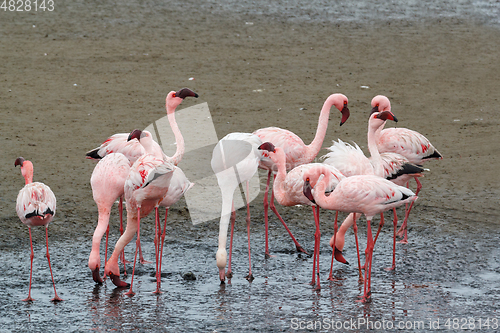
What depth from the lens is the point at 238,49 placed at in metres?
12.4

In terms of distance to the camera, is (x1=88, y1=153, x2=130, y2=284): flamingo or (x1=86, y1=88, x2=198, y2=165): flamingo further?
(x1=86, y1=88, x2=198, y2=165): flamingo

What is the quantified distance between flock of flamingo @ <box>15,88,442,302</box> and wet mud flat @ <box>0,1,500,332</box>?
0.84ft

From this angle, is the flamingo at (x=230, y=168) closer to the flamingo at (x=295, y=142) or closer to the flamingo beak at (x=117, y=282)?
the flamingo at (x=295, y=142)

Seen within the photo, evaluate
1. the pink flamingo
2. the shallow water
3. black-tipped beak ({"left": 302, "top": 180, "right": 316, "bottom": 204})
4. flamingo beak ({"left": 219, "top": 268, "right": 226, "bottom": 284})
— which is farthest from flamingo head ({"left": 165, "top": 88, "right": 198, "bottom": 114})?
flamingo beak ({"left": 219, "top": 268, "right": 226, "bottom": 284})

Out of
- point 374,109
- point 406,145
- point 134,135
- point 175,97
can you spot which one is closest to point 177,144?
point 175,97

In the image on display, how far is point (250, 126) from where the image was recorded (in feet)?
30.3

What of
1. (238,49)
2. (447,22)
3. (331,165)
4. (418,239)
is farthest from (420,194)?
(447,22)

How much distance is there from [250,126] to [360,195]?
4198 millimetres

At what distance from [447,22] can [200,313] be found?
1128 centimetres

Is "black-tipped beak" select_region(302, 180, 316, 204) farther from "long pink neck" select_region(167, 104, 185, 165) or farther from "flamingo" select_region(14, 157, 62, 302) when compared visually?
"flamingo" select_region(14, 157, 62, 302)

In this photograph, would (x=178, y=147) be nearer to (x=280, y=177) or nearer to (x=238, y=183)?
(x=238, y=183)

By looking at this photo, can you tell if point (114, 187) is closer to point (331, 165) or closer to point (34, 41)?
point (331, 165)

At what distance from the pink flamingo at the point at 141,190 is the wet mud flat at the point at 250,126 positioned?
22cm

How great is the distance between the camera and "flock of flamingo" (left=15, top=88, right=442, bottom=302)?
5.24m
